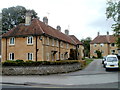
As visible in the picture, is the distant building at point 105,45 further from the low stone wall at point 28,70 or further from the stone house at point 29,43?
the low stone wall at point 28,70

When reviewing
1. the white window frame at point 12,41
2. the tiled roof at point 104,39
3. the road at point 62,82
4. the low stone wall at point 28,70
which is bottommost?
the road at point 62,82

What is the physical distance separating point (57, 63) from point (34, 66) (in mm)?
2979

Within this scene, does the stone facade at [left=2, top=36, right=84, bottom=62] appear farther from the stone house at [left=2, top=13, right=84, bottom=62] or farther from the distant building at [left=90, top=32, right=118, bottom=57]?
the distant building at [left=90, top=32, right=118, bottom=57]

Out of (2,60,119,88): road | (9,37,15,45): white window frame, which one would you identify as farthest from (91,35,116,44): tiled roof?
(2,60,119,88): road

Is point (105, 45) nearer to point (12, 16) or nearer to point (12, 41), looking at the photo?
point (12, 16)

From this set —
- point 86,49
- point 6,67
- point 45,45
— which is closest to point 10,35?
point 45,45

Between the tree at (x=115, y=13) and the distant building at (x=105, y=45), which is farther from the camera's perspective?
the distant building at (x=105, y=45)

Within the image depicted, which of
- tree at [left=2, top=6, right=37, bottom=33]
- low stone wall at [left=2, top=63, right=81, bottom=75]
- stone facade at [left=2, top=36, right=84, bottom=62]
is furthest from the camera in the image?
tree at [left=2, top=6, right=37, bottom=33]

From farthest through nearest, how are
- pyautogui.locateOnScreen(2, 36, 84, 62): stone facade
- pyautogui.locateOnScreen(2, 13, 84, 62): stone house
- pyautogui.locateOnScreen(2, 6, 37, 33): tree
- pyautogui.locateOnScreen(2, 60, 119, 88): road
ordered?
pyautogui.locateOnScreen(2, 6, 37, 33): tree < pyautogui.locateOnScreen(2, 13, 84, 62): stone house < pyautogui.locateOnScreen(2, 36, 84, 62): stone facade < pyautogui.locateOnScreen(2, 60, 119, 88): road

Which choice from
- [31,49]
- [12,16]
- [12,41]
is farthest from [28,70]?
[12,16]

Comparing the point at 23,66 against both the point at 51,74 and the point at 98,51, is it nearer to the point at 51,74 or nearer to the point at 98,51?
the point at 51,74

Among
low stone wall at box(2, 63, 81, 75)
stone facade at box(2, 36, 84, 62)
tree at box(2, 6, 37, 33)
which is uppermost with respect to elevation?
tree at box(2, 6, 37, 33)

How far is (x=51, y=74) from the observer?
23.2 m

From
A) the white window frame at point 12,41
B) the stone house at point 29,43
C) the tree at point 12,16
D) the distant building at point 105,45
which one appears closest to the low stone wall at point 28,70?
the stone house at point 29,43
